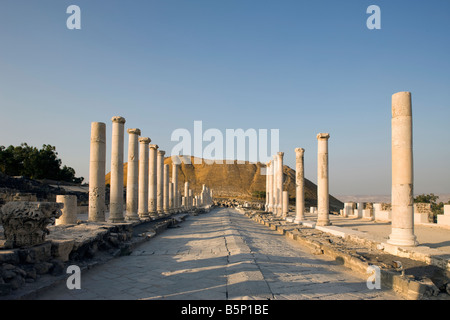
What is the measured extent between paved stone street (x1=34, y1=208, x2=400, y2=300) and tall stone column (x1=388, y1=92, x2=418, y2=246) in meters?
2.67

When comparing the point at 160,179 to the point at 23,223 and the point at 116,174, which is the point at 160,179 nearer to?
the point at 116,174

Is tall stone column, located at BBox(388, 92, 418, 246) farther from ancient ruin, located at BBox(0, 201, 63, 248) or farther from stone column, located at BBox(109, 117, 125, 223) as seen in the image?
stone column, located at BBox(109, 117, 125, 223)

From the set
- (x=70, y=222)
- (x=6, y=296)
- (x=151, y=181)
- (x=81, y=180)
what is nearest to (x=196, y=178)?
(x=81, y=180)

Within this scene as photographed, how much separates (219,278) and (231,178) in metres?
111

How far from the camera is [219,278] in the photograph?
22.4ft

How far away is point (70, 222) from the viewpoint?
1238cm

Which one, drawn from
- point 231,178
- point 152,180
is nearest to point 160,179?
point 152,180

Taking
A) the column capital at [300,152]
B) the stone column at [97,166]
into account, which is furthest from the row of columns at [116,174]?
the column capital at [300,152]

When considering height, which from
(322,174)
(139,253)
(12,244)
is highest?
(322,174)

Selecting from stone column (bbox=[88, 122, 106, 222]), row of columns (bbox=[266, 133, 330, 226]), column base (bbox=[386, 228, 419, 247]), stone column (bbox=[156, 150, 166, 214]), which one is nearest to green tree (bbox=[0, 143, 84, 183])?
stone column (bbox=[156, 150, 166, 214])

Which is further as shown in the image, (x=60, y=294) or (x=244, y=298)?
(x=60, y=294)

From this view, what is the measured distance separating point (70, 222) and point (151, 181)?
1092 cm

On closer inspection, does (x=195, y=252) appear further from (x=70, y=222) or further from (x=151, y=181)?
(x=151, y=181)

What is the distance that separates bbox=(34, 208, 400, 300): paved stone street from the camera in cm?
583
